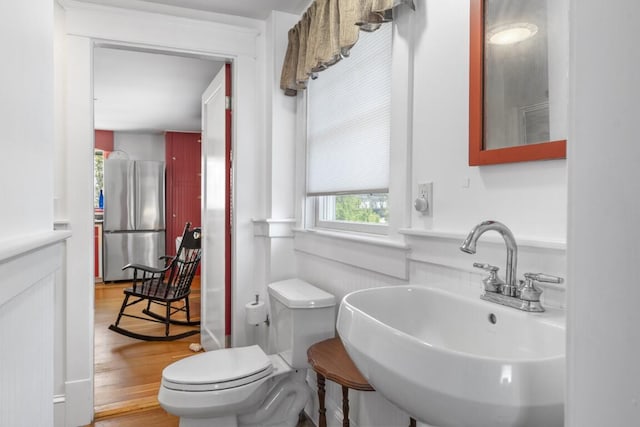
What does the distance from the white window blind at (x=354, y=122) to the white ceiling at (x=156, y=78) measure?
1.98ft

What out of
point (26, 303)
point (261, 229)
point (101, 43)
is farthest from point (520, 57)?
point (101, 43)

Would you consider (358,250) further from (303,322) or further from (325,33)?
(325,33)

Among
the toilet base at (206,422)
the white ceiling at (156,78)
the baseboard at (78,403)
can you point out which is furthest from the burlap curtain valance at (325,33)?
the baseboard at (78,403)

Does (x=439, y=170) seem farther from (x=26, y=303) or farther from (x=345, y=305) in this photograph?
(x=26, y=303)

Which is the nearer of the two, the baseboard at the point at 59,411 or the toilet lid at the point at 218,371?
the toilet lid at the point at 218,371

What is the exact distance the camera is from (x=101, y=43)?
2279mm

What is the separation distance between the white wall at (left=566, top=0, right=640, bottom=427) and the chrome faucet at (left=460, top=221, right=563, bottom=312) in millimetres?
649

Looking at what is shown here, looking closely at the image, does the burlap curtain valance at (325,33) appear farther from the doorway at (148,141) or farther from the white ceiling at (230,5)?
the doorway at (148,141)

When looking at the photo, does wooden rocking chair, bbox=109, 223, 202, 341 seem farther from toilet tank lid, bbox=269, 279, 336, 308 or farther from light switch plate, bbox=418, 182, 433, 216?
light switch plate, bbox=418, 182, 433, 216

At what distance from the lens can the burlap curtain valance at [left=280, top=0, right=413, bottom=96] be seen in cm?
153

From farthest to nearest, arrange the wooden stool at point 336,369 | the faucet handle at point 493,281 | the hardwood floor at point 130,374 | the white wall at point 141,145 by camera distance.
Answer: the white wall at point 141,145
the hardwood floor at point 130,374
the wooden stool at point 336,369
the faucet handle at point 493,281

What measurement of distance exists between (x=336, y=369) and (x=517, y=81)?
3.51 feet

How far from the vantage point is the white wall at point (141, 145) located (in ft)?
21.4

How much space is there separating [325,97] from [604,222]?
208 cm
